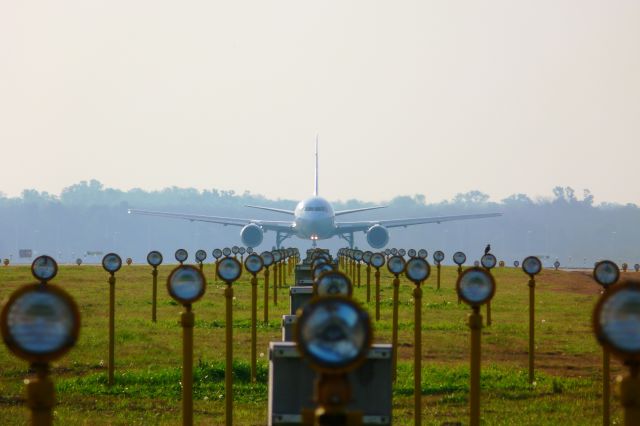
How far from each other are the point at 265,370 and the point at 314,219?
63020 millimetres

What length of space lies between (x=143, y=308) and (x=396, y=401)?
19357 millimetres

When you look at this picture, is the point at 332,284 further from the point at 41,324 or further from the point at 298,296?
the point at 298,296

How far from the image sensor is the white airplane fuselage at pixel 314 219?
3196 inches

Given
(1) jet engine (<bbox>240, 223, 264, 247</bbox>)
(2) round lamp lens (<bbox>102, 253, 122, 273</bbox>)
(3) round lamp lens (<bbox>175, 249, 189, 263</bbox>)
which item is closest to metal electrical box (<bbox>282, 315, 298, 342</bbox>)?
(2) round lamp lens (<bbox>102, 253, 122, 273</bbox>)

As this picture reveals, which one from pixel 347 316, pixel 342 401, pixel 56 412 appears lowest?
pixel 56 412

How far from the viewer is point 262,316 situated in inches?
1169

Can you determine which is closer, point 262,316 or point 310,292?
point 310,292

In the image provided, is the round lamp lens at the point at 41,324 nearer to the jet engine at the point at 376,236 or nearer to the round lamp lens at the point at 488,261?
the round lamp lens at the point at 488,261

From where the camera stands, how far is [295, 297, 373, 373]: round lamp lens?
528 centimetres

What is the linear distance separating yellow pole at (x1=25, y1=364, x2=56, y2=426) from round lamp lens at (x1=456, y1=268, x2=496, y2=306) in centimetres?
442

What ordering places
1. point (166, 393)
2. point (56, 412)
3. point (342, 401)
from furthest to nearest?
1. point (166, 393)
2. point (56, 412)
3. point (342, 401)

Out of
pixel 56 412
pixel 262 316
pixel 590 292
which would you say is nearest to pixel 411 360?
pixel 56 412

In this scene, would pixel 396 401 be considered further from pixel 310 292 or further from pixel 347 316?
pixel 347 316

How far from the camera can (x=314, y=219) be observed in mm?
81000
